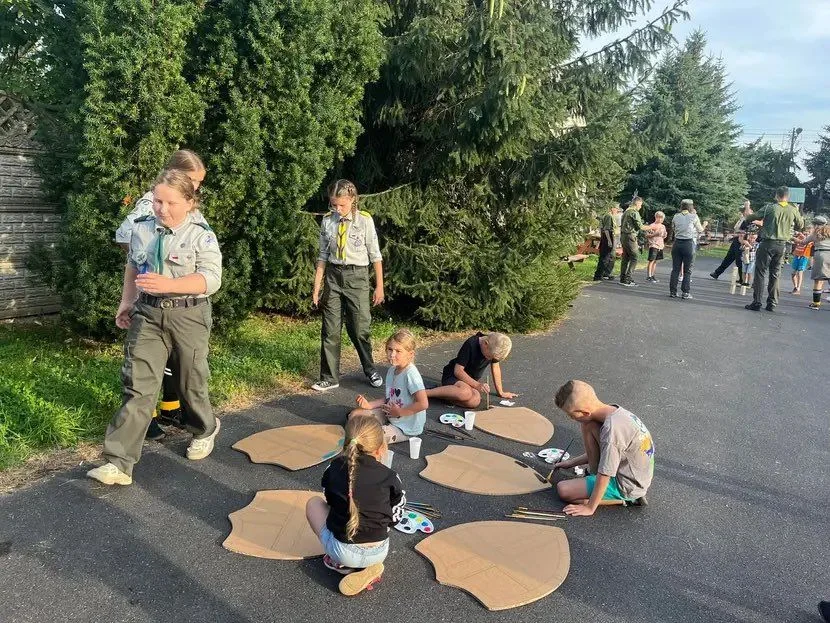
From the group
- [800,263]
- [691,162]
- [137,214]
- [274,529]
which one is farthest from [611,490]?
[691,162]

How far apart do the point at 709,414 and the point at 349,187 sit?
3981mm

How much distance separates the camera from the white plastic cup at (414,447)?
446 cm

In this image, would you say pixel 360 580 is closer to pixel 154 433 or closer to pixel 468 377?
pixel 154 433

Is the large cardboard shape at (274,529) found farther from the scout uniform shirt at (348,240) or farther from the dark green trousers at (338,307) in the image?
the scout uniform shirt at (348,240)

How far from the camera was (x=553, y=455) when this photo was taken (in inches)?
181

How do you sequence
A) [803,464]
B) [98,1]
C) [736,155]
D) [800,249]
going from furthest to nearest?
[736,155]
[800,249]
[98,1]
[803,464]

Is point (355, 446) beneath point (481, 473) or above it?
above

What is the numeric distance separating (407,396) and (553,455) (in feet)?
3.88

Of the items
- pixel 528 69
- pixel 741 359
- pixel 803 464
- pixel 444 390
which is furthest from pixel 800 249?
pixel 444 390

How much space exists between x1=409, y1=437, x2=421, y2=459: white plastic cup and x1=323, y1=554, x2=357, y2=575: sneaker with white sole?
146cm

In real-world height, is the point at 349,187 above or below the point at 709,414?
above

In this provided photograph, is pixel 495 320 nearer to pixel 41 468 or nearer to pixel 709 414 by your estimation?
pixel 709 414

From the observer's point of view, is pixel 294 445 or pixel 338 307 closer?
pixel 294 445

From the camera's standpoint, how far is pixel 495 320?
874 cm
